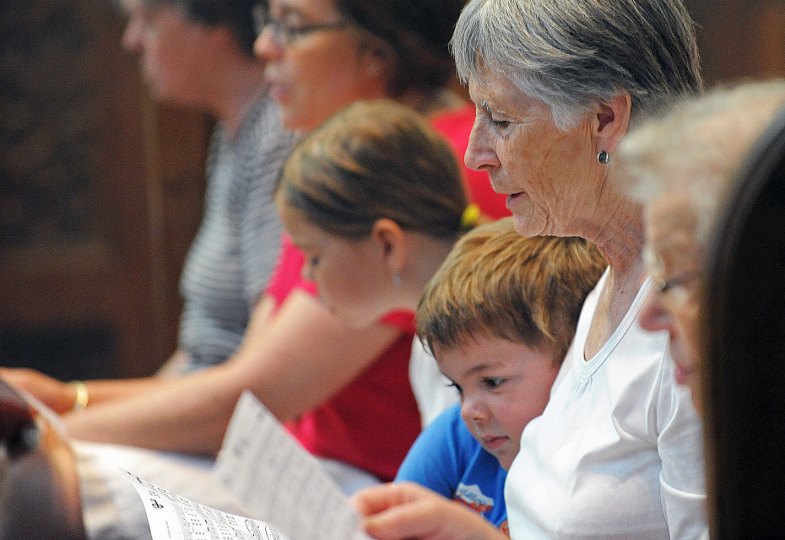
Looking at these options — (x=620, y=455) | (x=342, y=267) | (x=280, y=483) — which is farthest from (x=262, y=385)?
(x=620, y=455)

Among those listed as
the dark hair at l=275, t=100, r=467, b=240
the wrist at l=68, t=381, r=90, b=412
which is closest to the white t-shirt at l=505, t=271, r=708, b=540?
the dark hair at l=275, t=100, r=467, b=240

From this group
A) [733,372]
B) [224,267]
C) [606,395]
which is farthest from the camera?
[224,267]

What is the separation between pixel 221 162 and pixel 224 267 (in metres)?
0.28

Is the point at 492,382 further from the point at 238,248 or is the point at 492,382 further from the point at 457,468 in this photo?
the point at 238,248

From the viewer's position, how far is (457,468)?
2.76ft

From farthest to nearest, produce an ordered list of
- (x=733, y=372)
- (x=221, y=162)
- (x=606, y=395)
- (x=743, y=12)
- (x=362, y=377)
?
(x=743, y=12), (x=221, y=162), (x=362, y=377), (x=606, y=395), (x=733, y=372)

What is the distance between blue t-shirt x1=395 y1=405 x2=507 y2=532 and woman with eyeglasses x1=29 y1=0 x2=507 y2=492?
0.33 m

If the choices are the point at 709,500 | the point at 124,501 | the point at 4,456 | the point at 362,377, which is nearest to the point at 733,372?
the point at 709,500

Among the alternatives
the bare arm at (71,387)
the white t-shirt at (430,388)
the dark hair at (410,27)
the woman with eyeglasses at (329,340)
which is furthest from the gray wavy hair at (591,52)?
the bare arm at (71,387)

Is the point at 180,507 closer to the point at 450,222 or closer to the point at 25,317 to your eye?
the point at 450,222

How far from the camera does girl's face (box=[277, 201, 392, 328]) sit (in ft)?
3.59

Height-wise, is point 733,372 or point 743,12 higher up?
point 743,12

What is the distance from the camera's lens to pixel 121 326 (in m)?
2.88

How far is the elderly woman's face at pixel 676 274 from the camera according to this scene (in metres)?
0.46
